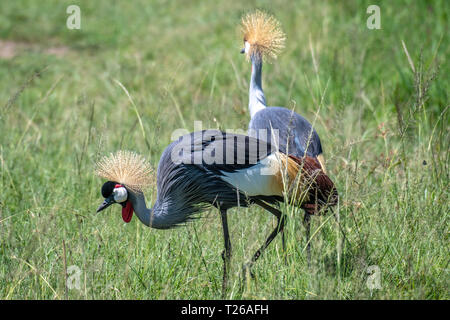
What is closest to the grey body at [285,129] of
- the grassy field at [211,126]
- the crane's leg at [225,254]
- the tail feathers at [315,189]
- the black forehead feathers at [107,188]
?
the grassy field at [211,126]

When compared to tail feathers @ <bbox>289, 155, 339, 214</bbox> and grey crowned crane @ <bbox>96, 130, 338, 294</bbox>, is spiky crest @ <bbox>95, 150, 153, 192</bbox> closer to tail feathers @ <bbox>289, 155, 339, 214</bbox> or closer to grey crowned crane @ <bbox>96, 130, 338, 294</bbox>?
grey crowned crane @ <bbox>96, 130, 338, 294</bbox>

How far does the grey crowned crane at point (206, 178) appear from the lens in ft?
8.82

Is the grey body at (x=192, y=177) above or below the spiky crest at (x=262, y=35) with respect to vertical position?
below

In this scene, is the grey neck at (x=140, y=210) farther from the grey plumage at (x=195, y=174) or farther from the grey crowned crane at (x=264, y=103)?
the grey crowned crane at (x=264, y=103)

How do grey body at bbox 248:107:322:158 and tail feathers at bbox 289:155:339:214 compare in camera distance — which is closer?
tail feathers at bbox 289:155:339:214

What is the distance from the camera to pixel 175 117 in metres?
4.18

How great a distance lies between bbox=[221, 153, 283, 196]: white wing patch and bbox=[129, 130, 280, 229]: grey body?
0.09 feet

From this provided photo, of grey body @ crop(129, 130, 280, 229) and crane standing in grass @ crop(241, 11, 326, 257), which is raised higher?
crane standing in grass @ crop(241, 11, 326, 257)

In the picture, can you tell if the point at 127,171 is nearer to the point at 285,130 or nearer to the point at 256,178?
the point at 256,178

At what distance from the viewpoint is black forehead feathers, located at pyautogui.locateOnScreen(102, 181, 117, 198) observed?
262 cm

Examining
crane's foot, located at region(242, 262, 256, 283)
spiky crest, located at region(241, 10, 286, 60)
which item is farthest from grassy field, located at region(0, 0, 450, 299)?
spiky crest, located at region(241, 10, 286, 60)

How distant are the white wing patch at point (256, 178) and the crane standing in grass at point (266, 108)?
10.4 inches

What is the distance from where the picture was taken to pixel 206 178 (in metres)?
2.81
